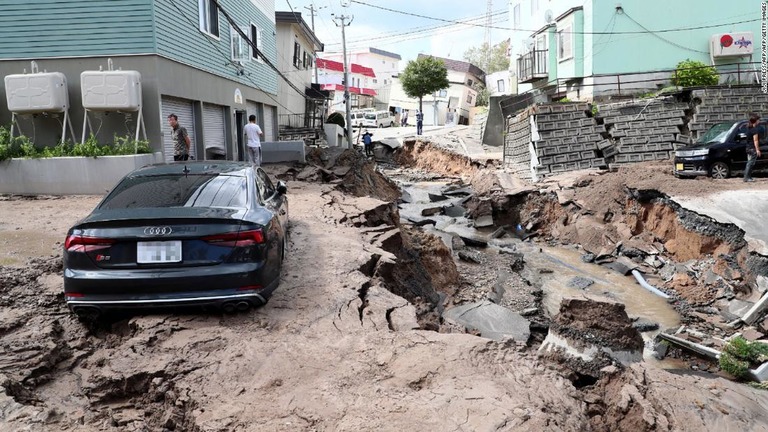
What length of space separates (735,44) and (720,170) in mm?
11978

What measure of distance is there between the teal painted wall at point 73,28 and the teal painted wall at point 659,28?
18.9 m

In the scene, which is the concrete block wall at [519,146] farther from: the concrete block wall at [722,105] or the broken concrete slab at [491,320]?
the broken concrete slab at [491,320]

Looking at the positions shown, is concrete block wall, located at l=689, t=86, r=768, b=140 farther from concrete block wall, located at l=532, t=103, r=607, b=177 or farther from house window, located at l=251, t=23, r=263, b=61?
house window, located at l=251, t=23, r=263, b=61

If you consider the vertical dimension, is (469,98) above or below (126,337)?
above

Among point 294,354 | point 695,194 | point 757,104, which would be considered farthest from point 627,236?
point 294,354

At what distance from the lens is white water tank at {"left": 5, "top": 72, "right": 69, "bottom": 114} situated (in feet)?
38.4

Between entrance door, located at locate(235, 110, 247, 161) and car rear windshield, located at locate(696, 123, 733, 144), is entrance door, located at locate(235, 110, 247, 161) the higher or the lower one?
the higher one

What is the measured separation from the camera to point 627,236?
1434cm

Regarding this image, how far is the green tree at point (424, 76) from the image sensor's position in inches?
1972

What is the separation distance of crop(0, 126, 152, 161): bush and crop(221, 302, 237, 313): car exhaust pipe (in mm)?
8274

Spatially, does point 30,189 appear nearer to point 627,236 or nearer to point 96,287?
point 96,287

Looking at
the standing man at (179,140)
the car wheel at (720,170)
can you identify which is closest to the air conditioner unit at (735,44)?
the car wheel at (720,170)

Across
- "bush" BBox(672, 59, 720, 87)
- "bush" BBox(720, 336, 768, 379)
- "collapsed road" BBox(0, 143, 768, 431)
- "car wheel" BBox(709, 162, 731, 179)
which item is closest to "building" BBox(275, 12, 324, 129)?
"bush" BBox(672, 59, 720, 87)

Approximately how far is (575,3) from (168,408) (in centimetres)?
2654
